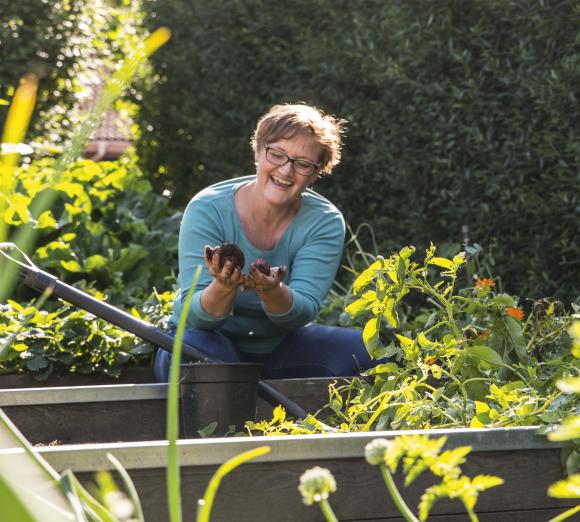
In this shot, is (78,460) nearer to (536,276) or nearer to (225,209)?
(225,209)

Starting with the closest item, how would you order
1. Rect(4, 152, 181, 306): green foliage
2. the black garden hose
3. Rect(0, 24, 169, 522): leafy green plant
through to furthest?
1. Rect(0, 24, 169, 522): leafy green plant
2. the black garden hose
3. Rect(4, 152, 181, 306): green foliage

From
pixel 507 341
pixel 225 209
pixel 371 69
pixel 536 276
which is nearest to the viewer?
pixel 507 341

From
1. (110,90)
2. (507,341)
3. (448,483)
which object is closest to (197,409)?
(507,341)

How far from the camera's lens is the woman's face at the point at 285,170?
3.23 metres

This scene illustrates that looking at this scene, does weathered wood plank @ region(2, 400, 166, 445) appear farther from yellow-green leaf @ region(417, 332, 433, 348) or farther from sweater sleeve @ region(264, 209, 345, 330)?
yellow-green leaf @ region(417, 332, 433, 348)

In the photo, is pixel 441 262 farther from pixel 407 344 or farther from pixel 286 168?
pixel 286 168

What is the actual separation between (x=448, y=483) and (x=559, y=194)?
12.2 ft

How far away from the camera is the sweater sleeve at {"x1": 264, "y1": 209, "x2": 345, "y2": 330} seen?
3129mm

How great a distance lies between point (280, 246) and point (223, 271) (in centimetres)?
71

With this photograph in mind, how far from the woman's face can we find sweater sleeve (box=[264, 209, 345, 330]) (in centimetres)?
16

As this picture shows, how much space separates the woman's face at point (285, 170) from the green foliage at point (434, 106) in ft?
5.28

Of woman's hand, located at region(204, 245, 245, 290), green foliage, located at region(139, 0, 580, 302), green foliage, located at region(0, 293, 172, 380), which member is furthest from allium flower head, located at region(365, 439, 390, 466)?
green foliage, located at region(139, 0, 580, 302)

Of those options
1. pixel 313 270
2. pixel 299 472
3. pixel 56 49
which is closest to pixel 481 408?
pixel 299 472

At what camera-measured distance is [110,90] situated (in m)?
0.76
